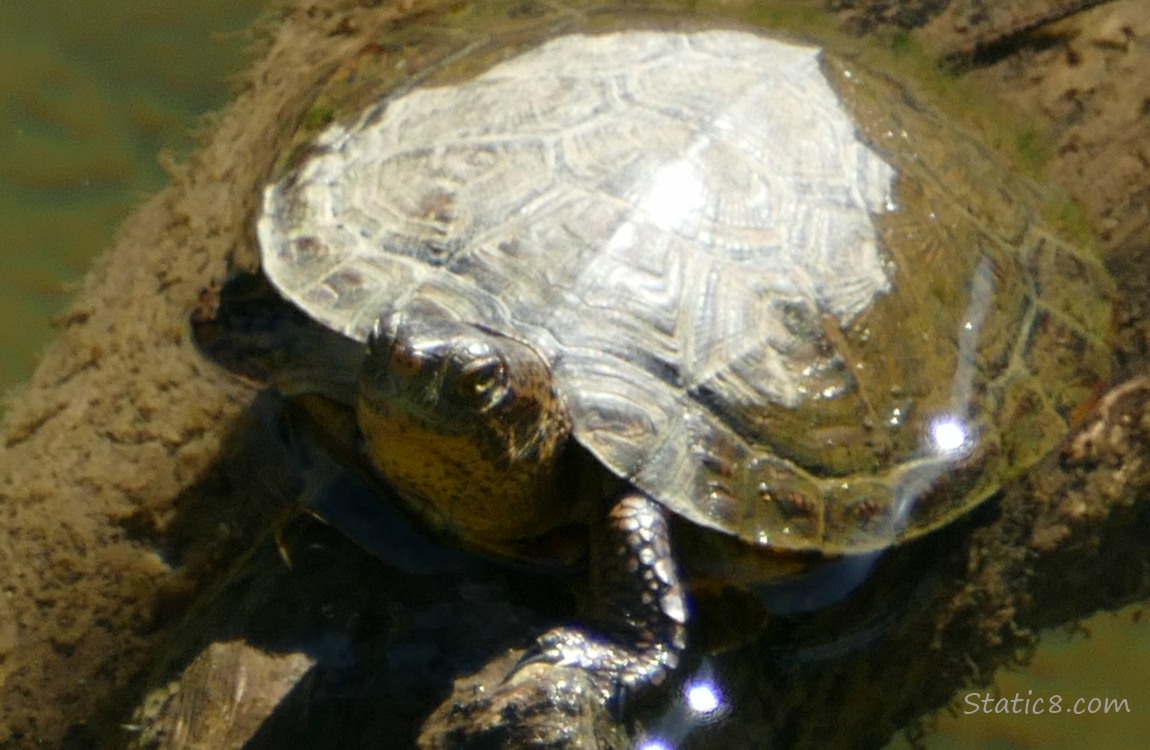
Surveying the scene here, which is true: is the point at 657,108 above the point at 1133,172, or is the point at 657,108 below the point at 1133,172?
below

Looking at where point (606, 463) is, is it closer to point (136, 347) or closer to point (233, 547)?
point (233, 547)

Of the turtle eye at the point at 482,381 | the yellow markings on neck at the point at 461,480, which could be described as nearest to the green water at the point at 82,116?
the yellow markings on neck at the point at 461,480

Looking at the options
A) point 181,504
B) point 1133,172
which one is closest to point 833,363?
point 1133,172

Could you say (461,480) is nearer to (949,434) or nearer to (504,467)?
(504,467)

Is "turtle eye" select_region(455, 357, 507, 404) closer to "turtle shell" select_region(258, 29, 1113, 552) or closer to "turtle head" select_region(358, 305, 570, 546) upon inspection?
"turtle head" select_region(358, 305, 570, 546)

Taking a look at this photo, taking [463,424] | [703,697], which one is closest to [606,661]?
[703,697]

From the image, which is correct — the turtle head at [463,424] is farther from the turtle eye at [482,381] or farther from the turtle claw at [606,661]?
the turtle claw at [606,661]

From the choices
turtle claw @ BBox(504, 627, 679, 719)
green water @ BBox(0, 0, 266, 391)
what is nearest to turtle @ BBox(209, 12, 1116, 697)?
turtle claw @ BBox(504, 627, 679, 719)
